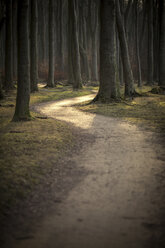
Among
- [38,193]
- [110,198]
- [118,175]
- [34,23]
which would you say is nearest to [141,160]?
[118,175]

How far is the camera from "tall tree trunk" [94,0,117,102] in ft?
43.4

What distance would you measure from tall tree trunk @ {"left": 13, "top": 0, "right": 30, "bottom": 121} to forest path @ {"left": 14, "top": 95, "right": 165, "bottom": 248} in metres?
3.47

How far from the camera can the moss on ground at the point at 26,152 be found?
12.8 ft

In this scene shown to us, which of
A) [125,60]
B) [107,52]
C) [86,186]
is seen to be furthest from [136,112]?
[86,186]

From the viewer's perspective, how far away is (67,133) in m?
7.41

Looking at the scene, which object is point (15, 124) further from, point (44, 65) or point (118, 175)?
point (44, 65)

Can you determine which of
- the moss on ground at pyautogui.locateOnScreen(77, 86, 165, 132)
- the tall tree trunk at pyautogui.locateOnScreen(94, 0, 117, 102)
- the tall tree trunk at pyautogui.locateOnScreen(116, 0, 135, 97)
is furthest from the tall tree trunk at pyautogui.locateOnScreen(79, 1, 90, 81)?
the moss on ground at pyautogui.locateOnScreen(77, 86, 165, 132)

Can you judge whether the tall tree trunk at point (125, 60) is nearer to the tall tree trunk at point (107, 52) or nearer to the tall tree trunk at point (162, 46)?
the tall tree trunk at point (107, 52)

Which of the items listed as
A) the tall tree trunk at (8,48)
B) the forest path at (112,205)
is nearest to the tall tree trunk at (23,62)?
the forest path at (112,205)

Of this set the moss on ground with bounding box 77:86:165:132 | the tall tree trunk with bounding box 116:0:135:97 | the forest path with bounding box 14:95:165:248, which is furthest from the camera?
the tall tree trunk with bounding box 116:0:135:97

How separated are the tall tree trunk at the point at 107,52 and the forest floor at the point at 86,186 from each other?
6177mm

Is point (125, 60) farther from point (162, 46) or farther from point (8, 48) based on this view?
point (8, 48)

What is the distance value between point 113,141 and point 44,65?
30913 mm

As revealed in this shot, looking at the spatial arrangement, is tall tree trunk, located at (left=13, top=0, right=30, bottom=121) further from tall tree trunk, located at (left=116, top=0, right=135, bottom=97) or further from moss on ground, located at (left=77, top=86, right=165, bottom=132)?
tall tree trunk, located at (left=116, top=0, right=135, bottom=97)
